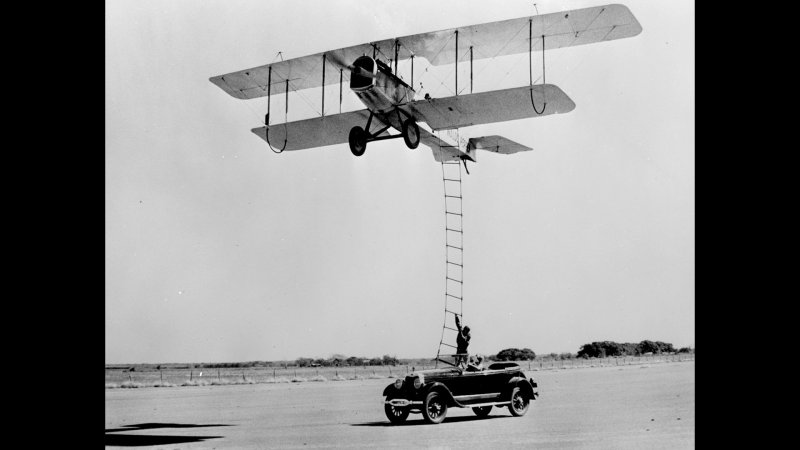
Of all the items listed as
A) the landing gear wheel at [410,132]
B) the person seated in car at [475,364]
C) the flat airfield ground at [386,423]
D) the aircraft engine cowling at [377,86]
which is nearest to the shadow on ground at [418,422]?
the flat airfield ground at [386,423]

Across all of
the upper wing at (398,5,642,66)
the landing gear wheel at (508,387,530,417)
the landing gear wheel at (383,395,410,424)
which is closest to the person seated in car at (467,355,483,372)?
the landing gear wheel at (508,387,530,417)

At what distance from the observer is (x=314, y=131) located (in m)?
18.8

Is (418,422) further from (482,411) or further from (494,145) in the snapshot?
(494,145)

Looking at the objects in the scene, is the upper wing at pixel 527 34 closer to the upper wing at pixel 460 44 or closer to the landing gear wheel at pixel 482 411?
the upper wing at pixel 460 44

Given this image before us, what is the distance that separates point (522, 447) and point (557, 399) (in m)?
9.55

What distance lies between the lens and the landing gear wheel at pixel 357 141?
1770 centimetres

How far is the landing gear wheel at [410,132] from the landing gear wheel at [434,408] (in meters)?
6.24

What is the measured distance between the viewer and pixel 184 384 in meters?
33.2
